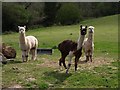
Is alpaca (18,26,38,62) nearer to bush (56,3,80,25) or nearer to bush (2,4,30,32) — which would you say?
bush (2,4,30,32)

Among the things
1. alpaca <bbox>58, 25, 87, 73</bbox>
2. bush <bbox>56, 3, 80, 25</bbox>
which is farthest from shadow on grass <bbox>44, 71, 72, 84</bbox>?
bush <bbox>56, 3, 80, 25</bbox>

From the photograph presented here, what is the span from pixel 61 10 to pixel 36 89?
50.4m

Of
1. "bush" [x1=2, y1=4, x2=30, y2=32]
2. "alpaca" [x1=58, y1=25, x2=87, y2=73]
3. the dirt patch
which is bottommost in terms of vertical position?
the dirt patch

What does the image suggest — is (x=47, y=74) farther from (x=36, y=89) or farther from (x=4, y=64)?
(x=4, y=64)

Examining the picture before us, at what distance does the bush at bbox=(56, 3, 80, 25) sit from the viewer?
61250mm

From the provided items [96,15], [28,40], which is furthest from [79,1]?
[28,40]

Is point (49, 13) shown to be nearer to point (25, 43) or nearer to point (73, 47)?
point (25, 43)

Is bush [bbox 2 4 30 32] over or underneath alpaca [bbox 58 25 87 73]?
over

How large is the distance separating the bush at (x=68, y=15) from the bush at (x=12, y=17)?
7.79 metres

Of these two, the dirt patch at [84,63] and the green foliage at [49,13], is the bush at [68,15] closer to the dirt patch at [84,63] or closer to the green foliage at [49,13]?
the green foliage at [49,13]

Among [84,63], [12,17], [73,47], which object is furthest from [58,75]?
[12,17]

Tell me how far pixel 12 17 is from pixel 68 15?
36.7 ft

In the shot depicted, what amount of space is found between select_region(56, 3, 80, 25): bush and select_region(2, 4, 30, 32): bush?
25.6 ft

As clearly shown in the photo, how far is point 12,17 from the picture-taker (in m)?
54.3
